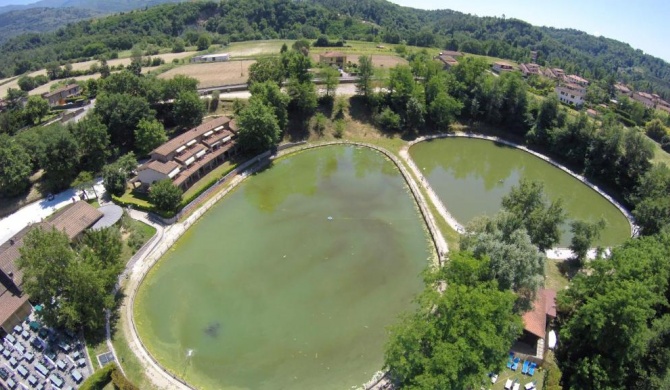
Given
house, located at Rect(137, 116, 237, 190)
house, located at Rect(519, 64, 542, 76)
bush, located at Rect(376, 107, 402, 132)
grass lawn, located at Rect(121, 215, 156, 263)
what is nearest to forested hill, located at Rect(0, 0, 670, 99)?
house, located at Rect(519, 64, 542, 76)

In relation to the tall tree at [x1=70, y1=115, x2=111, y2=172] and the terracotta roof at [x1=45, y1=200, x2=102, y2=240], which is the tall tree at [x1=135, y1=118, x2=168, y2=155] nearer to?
the tall tree at [x1=70, y1=115, x2=111, y2=172]

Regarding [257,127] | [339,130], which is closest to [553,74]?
[339,130]

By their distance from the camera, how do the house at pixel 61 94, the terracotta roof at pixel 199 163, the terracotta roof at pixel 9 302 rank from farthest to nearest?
the house at pixel 61 94 → the terracotta roof at pixel 199 163 → the terracotta roof at pixel 9 302

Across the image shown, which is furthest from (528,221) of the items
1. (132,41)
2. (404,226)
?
(132,41)

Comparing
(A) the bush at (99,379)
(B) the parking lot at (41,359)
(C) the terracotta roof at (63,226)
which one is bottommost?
(B) the parking lot at (41,359)

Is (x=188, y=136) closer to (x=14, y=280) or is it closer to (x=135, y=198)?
(x=135, y=198)

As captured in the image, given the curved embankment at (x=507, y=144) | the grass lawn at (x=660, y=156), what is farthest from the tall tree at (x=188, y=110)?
the grass lawn at (x=660, y=156)

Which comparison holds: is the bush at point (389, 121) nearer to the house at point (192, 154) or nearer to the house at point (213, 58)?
the house at point (192, 154)
